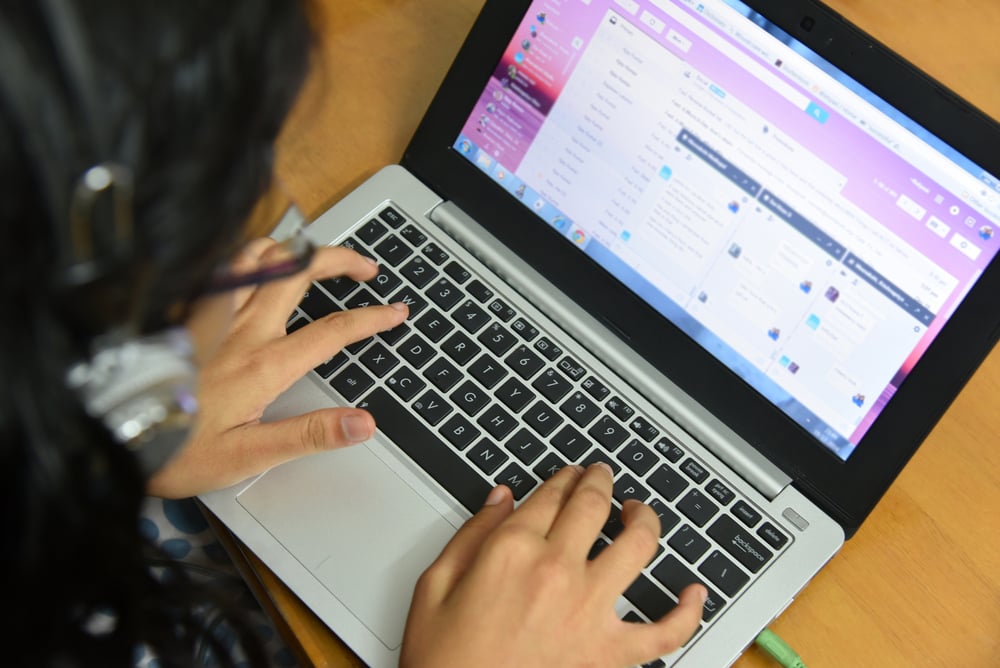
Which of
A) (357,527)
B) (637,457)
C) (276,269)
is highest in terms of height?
(276,269)

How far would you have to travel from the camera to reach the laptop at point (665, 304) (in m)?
0.57

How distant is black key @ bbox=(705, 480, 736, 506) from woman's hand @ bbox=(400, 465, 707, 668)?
0.18 feet

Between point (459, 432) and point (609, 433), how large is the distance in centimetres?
11

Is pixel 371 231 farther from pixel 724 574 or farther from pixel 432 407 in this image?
pixel 724 574

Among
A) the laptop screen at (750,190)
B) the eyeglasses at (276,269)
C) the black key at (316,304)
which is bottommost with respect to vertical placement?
the black key at (316,304)

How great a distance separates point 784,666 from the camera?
1.98ft

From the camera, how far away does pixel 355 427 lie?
618 mm

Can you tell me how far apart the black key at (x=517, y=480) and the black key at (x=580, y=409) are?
0.06 meters

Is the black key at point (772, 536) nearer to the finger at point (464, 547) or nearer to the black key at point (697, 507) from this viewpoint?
the black key at point (697, 507)

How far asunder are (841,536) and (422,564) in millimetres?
286

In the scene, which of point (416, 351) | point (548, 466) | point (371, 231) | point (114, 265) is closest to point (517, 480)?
point (548, 466)

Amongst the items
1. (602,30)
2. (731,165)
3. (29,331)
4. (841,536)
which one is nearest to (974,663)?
(841,536)

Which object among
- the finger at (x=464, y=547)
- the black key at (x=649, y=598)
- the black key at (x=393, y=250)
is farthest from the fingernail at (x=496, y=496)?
the black key at (x=393, y=250)

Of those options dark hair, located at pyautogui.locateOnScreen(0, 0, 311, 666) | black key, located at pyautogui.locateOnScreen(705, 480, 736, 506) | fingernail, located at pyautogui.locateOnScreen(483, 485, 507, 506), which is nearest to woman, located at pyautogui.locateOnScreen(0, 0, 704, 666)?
dark hair, located at pyautogui.locateOnScreen(0, 0, 311, 666)
